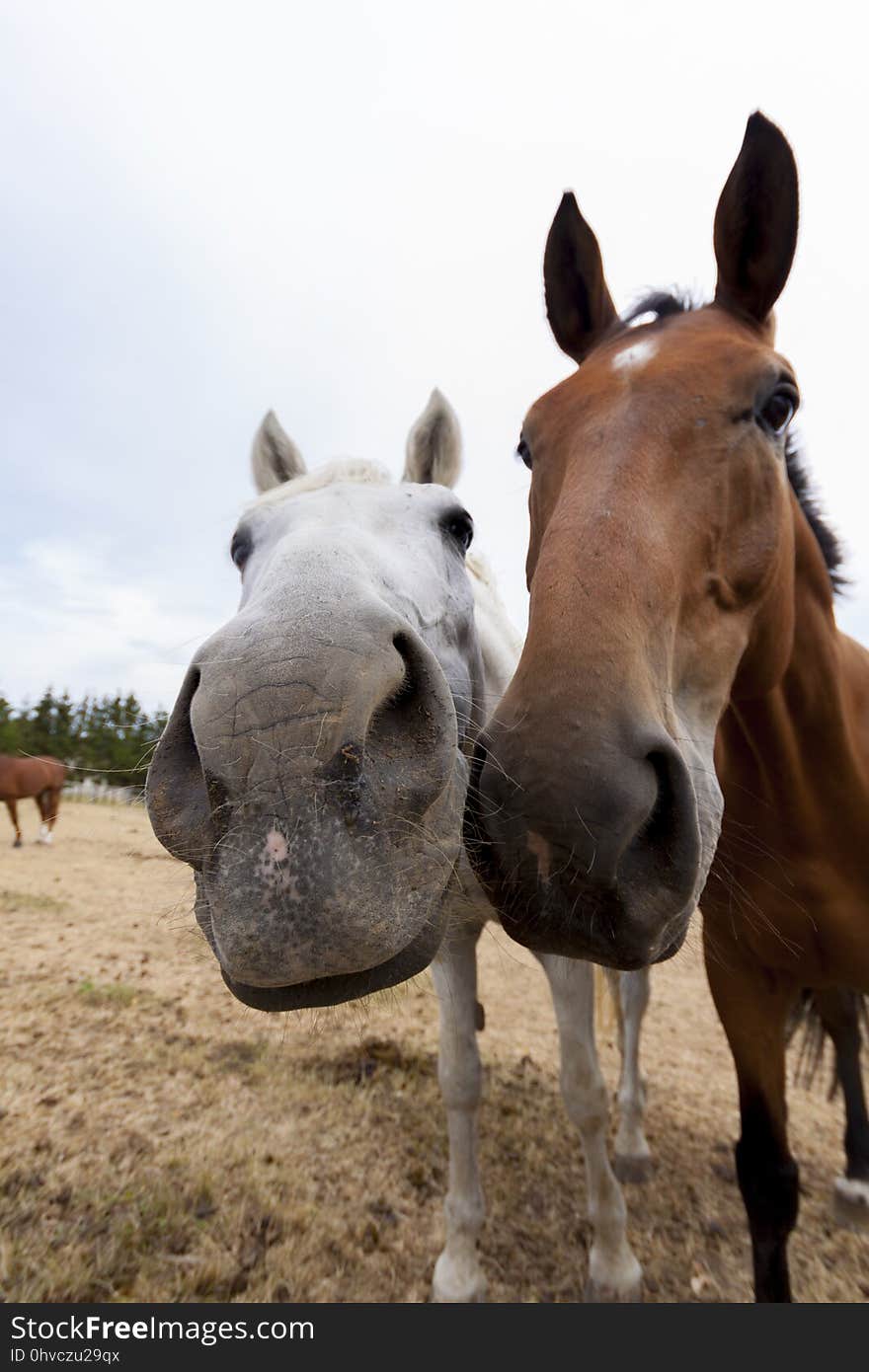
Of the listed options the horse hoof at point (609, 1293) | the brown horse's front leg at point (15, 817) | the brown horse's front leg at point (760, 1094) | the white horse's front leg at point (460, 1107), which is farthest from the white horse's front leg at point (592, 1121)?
the brown horse's front leg at point (15, 817)

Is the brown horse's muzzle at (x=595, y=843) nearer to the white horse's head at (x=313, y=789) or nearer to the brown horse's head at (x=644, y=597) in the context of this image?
the brown horse's head at (x=644, y=597)

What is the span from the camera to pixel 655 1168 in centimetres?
408

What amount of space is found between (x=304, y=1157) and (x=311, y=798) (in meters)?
3.44

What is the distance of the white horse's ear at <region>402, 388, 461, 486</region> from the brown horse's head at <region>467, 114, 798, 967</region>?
93 cm

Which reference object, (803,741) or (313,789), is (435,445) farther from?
(313,789)

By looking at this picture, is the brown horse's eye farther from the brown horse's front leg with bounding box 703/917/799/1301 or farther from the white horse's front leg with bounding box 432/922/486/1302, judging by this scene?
the white horse's front leg with bounding box 432/922/486/1302

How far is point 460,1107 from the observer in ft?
10.9

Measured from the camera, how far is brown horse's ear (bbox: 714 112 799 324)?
6.56 feet

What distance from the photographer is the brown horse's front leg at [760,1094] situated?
2.75 m

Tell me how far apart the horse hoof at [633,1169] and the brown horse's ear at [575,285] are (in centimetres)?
443

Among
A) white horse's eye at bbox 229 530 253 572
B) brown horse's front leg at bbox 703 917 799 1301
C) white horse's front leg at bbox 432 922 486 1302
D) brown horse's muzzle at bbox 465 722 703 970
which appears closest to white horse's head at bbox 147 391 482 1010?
brown horse's muzzle at bbox 465 722 703 970
